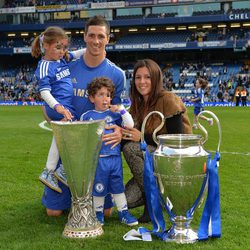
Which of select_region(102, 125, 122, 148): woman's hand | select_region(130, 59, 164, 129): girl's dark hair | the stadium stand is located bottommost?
select_region(102, 125, 122, 148): woman's hand

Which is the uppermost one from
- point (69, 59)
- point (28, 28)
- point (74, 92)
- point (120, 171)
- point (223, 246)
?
point (28, 28)

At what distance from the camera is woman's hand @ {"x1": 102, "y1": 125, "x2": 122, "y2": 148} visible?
436 centimetres

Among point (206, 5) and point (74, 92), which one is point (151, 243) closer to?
point (74, 92)

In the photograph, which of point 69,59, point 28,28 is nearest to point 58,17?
point 28,28

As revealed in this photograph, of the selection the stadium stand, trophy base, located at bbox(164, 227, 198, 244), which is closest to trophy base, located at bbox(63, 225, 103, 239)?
trophy base, located at bbox(164, 227, 198, 244)

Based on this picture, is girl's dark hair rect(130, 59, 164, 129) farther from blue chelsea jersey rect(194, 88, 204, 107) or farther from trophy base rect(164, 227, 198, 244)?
blue chelsea jersey rect(194, 88, 204, 107)

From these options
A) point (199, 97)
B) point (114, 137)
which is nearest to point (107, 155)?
point (114, 137)

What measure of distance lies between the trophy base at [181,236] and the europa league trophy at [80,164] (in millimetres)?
633

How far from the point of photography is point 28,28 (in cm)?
5341

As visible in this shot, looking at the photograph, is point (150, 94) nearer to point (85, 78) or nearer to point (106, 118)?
point (106, 118)

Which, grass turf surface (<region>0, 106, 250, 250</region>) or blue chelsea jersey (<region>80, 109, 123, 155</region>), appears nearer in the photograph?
grass turf surface (<region>0, 106, 250, 250</region>)

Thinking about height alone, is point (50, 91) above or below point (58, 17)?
below

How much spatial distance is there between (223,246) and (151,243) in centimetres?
60

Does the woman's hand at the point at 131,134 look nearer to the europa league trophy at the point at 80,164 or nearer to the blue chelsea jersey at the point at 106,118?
the blue chelsea jersey at the point at 106,118
